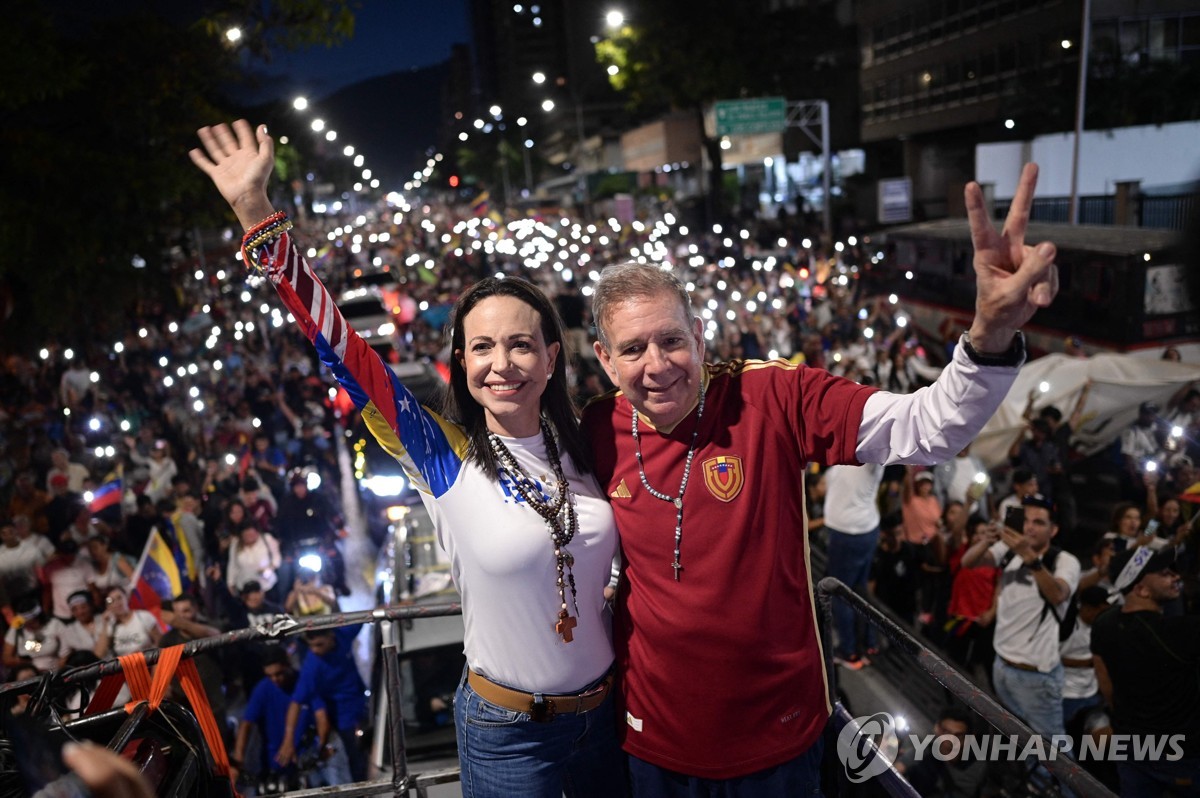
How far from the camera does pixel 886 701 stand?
25.6 ft

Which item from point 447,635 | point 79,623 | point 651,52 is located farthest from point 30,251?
point 651,52

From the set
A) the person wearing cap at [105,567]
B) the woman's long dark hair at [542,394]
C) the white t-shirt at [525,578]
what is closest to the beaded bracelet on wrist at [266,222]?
the woman's long dark hair at [542,394]

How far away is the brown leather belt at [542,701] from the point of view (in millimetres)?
2783

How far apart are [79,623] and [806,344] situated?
11189 millimetres

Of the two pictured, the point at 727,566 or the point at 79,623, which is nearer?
the point at 727,566

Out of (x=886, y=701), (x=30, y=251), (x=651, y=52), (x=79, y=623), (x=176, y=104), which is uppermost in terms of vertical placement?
(x=651, y=52)

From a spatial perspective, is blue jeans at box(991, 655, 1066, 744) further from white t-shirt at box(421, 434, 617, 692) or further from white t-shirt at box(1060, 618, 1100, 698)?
white t-shirt at box(421, 434, 617, 692)

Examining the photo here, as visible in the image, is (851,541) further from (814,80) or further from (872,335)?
(814,80)

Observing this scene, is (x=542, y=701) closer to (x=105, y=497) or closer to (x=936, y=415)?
(x=936, y=415)

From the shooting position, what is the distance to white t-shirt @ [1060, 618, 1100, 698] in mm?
6445

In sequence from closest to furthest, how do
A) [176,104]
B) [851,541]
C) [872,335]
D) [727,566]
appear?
[727,566], [851,541], [872,335], [176,104]

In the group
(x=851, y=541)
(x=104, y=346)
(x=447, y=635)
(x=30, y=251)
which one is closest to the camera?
(x=447, y=635)

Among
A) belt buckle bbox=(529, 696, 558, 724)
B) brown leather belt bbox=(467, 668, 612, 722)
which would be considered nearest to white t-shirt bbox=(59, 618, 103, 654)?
brown leather belt bbox=(467, 668, 612, 722)

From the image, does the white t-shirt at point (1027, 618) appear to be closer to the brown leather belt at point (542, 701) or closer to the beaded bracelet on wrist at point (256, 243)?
the brown leather belt at point (542, 701)
